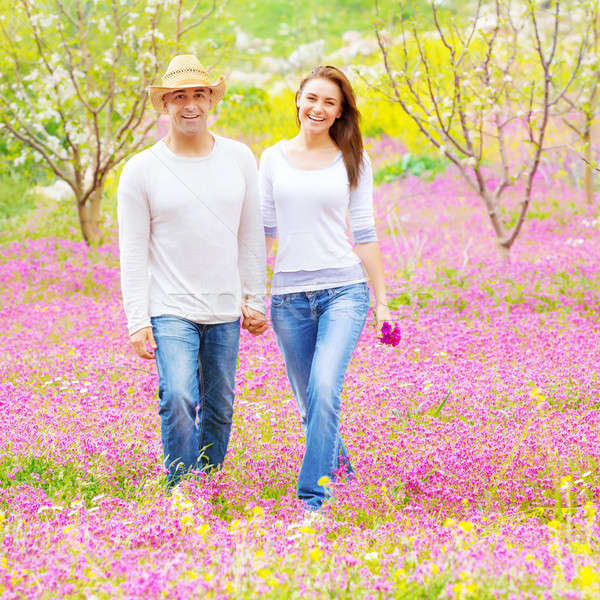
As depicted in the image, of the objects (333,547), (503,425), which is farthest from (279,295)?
(503,425)

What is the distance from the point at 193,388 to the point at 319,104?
1784 millimetres

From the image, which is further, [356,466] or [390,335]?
[356,466]

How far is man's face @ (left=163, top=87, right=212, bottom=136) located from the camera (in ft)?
15.2

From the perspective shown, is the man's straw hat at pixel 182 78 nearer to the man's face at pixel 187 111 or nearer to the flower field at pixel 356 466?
the man's face at pixel 187 111

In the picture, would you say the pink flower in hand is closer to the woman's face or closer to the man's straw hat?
the woman's face

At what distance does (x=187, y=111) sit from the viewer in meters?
4.64

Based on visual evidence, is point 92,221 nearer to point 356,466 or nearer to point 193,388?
point 356,466

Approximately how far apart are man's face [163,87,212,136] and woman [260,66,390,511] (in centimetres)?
57

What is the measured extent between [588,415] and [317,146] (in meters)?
2.81

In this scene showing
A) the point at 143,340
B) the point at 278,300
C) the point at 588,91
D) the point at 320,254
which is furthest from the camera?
the point at 588,91

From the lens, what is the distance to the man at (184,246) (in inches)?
180

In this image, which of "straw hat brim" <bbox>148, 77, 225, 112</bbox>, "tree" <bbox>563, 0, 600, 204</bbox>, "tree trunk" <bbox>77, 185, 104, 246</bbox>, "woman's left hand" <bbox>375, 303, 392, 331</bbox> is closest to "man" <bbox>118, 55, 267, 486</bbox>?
"straw hat brim" <bbox>148, 77, 225, 112</bbox>

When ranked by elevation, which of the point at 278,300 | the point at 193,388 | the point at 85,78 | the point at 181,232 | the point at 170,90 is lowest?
the point at 193,388

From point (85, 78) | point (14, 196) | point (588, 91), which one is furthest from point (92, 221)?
point (588, 91)
